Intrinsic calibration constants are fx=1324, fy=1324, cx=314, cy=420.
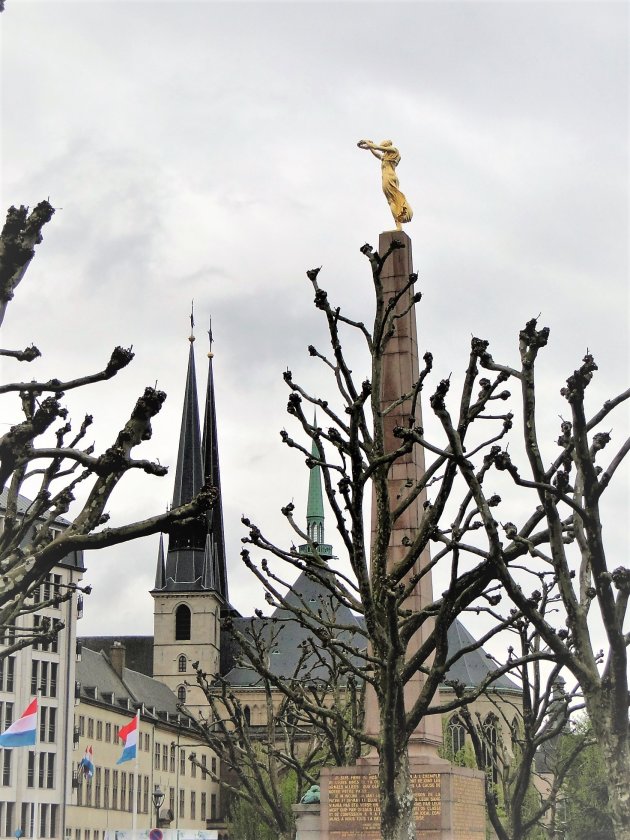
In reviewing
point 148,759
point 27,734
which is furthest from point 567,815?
point 148,759

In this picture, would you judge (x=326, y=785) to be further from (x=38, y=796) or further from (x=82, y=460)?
(x=38, y=796)

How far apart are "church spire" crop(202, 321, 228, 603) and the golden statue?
108 m

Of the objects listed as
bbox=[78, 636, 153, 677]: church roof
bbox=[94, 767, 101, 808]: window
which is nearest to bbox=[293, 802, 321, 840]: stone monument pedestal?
bbox=[94, 767, 101, 808]: window

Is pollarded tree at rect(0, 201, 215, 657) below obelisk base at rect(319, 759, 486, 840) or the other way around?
the other way around

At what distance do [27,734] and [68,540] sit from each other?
1020 inches

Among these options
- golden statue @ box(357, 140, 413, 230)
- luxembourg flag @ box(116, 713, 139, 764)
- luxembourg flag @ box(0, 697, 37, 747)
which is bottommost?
luxembourg flag @ box(0, 697, 37, 747)

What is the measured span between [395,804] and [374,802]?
491 cm

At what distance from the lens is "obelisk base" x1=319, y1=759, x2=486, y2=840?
20.9 m

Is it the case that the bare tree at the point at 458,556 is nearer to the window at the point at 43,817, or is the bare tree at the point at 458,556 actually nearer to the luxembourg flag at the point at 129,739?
the luxembourg flag at the point at 129,739

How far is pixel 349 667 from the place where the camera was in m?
18.2

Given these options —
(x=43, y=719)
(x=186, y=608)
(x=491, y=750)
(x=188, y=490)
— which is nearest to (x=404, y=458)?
(x=491, y=750)

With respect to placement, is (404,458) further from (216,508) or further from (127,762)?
(216,508)

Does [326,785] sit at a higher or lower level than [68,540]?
lower

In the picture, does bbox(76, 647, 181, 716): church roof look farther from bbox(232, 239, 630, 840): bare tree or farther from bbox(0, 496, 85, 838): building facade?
bbox(232, 239, 630, 840): bare tree
